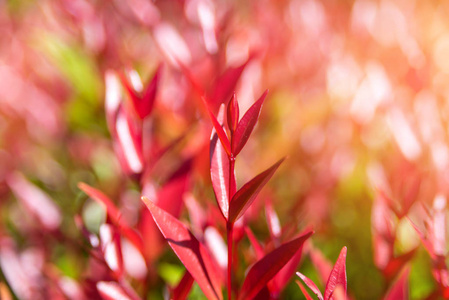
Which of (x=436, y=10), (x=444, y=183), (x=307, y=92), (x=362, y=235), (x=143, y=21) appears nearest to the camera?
(x=444, y=183)

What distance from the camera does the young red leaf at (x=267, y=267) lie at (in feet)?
1.28

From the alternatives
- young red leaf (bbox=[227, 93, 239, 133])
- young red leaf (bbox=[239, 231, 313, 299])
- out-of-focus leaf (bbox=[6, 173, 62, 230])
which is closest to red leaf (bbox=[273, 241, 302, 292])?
young red leaf (bbox=[239, 231, 313, 299])

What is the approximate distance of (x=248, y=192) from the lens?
38 cm

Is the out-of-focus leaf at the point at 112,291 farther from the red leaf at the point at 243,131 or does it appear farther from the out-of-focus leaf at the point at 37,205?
the out-of-focus leaf at the point at 37,205

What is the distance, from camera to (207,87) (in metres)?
0.82

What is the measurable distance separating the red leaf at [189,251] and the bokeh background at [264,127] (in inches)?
6.9

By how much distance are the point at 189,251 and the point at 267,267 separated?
0.23 feet

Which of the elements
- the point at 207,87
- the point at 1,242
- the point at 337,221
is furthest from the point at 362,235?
the point at 1,242

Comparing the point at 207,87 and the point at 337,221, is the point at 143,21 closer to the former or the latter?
the point at 207,87

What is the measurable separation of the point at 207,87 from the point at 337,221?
1.16 feet

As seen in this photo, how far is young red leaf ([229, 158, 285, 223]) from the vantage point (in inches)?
15.0

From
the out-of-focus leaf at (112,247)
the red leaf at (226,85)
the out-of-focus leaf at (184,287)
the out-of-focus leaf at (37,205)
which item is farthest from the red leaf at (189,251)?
the out-of-focus leaf at (37,205)

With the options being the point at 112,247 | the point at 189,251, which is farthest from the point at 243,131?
the point at 112,247

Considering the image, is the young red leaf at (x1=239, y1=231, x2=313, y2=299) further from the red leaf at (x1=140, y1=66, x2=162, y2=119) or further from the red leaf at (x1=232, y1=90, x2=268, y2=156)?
the red leaf at (x1=140, y1=66, x2=162, y2=119)
